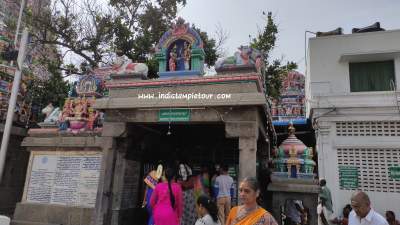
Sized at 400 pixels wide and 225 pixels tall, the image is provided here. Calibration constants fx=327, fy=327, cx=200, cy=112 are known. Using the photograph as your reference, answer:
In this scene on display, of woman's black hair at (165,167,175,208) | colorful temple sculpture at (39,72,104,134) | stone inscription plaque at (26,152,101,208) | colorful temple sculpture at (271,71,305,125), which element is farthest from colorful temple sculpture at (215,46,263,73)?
colorful temple sculpture at (271,71,305,125)

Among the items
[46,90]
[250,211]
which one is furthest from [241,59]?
[46,90]

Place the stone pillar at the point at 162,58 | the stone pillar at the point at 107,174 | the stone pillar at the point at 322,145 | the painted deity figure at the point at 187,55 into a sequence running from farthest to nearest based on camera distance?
the stone pillar at the point at 322,145
the stone pillar at the point at 162,58
the painted deity figure at the point at 187,55
the stone pillar at the point at 107,174

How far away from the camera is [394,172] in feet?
33.8

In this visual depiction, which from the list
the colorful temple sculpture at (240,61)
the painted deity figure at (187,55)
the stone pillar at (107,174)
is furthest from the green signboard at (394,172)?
the stone pillar at (107,174)

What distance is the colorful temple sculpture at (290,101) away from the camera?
14344 millimetres

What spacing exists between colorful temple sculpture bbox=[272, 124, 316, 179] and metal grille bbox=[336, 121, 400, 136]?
2928 mm

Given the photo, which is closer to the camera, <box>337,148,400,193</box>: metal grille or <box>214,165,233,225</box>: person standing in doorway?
<box>214,165,233,225</box>: person standing in doorway

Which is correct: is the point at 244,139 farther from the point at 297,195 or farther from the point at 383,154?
the point at 383,154

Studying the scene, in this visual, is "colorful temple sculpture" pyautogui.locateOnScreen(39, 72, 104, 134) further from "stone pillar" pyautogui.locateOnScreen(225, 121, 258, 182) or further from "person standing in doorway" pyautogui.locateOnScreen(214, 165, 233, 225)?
"stone pillar" pyautogui.locateOnScreen(225, 121, 258, 182)

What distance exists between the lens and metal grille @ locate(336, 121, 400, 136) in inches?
420

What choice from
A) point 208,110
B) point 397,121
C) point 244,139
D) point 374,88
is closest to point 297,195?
point 244,139

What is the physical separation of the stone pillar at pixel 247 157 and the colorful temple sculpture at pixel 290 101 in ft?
23.5

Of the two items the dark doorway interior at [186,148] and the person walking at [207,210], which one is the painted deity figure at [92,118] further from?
the person walking at [207,210]

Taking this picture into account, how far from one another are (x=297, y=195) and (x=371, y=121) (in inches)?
177
